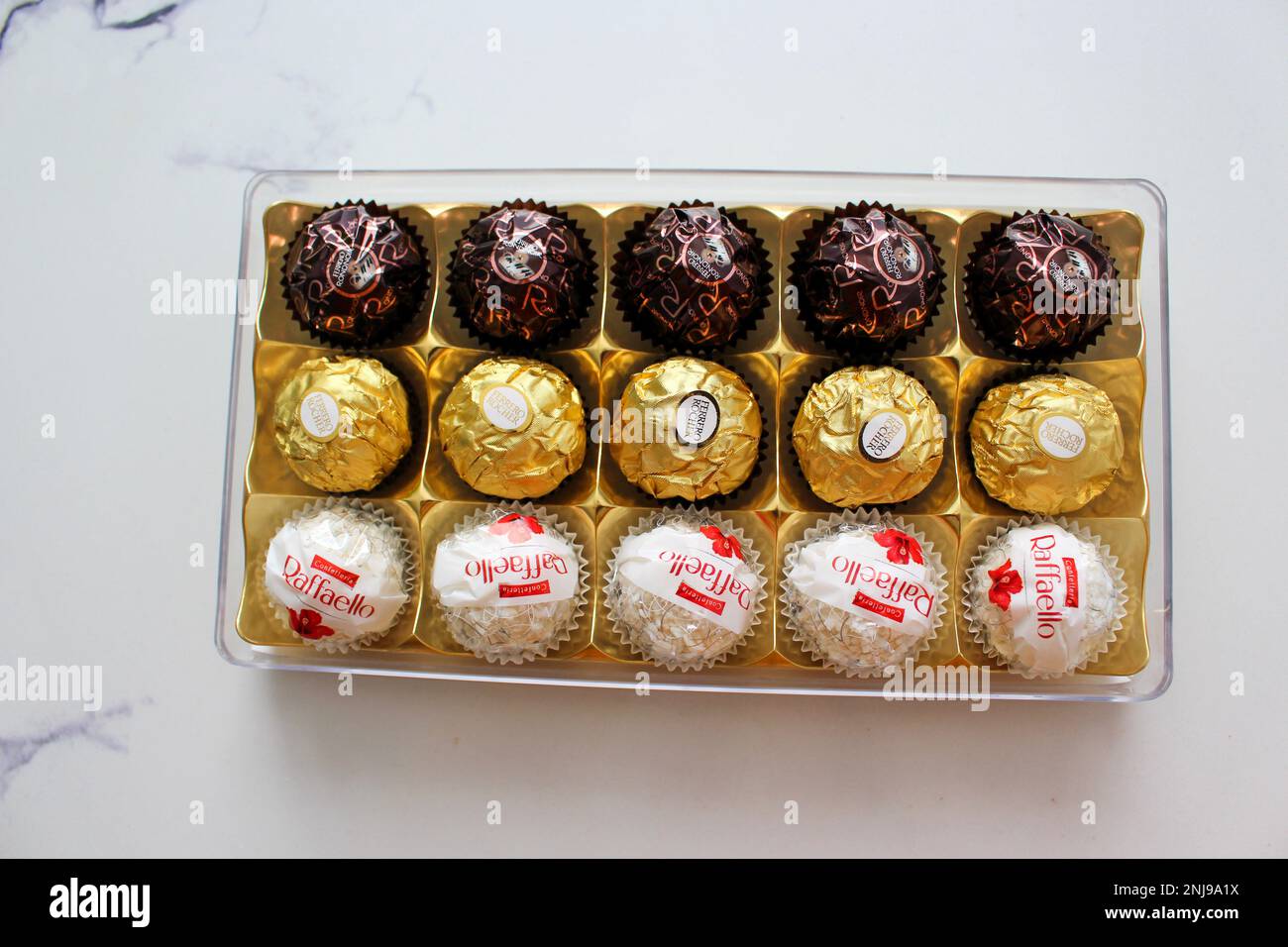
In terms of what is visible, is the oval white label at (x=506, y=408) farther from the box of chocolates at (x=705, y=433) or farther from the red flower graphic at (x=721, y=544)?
the red flower graphic at (x=721, y=544)

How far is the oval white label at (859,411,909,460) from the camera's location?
6.13ft

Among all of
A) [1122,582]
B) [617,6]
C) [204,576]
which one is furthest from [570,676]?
[617,6]

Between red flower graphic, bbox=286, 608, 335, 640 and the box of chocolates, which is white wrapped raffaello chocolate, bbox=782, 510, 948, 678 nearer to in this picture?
the box of chocolates

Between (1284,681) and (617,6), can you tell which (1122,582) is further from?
(617,6)

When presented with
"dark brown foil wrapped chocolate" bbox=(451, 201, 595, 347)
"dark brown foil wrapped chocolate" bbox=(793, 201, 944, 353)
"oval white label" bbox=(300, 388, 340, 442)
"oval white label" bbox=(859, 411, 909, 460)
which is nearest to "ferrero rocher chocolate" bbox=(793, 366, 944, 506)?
"oval white label" bbox=(859, 411, 909, 460)

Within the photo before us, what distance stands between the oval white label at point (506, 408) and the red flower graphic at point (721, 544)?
1.52 feet

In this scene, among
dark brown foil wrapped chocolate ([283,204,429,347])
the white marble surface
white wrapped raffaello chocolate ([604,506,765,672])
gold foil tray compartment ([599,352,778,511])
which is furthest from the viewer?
the white marble surface

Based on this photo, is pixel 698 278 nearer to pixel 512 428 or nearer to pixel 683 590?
pixel 512 428

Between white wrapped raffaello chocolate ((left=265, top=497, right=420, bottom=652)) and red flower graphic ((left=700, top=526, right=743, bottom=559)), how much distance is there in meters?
0.72

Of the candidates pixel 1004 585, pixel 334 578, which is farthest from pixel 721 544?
pixel 334 578

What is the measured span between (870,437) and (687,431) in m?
0.40

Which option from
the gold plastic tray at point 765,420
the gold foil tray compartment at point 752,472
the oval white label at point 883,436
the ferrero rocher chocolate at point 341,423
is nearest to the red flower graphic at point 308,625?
the gold plastic tray at point 765,420

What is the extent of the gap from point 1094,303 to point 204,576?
7.60ft

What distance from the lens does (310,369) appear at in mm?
2000
